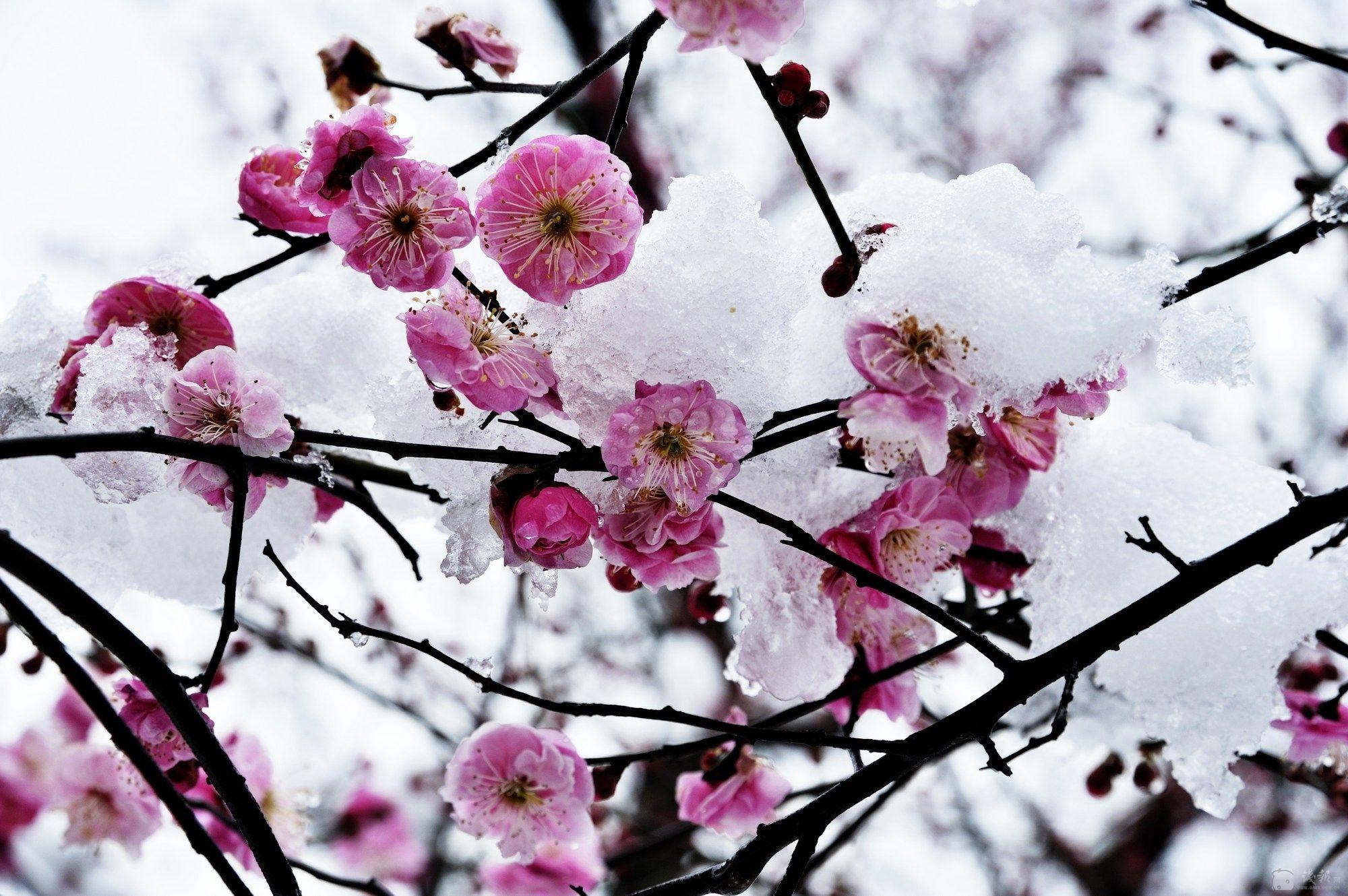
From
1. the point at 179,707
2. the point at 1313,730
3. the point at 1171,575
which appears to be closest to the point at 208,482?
the point at 179,707

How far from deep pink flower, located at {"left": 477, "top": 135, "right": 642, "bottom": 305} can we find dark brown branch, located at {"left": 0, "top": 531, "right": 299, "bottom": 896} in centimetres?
40

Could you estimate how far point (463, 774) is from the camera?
1.13m

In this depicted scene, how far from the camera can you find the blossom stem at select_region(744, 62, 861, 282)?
2.59 feet

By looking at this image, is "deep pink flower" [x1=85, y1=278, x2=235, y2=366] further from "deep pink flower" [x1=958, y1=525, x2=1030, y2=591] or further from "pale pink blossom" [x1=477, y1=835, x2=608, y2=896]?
"pale pink blossom" [x1=477, y1=835, x2=608, y2=896]

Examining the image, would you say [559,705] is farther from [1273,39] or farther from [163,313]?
[1273,39]

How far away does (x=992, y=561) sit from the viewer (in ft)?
3.75

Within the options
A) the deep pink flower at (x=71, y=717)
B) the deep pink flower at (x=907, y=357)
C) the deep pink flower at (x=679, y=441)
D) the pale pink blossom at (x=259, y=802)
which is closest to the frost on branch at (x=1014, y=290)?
the deep pink flower at (x=907, y=357)

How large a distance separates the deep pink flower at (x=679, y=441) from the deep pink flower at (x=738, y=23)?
0.27 metres

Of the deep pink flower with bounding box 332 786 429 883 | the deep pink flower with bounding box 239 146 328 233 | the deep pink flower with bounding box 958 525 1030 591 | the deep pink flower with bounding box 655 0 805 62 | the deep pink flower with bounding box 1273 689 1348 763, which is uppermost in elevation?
the deep pink flower with bounding box 332 786 429 883

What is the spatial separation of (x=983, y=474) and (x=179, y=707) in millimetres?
788

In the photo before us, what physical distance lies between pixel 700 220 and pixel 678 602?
3693 mm

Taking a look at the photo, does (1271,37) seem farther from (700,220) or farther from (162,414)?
(162,414)

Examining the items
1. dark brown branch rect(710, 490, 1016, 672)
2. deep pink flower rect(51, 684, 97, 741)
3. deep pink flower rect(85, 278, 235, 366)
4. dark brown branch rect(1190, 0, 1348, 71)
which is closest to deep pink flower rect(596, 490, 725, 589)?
dark brown branch rect(710, 490, 1016, 672)

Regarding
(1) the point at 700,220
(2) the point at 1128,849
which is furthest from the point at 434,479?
(2) the point at 1128,849
